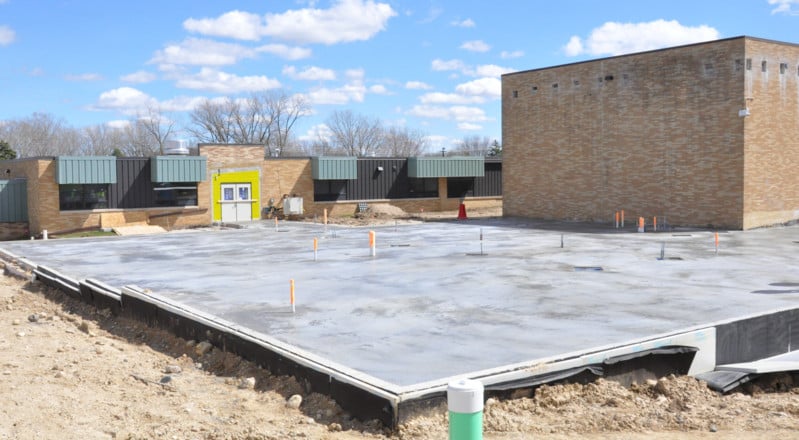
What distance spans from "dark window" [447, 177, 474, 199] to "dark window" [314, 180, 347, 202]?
307 inches

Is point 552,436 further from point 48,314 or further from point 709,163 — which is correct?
point 709,163

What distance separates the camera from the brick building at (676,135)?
103ft

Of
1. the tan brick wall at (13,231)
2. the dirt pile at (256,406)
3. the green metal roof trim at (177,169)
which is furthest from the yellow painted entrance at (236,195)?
the dirt pile at (256,406)

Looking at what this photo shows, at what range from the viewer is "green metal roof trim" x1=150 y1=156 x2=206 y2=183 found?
121ft

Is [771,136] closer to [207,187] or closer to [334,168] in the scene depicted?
[334,168]

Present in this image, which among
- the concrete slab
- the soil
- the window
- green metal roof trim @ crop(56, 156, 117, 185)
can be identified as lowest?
the soil

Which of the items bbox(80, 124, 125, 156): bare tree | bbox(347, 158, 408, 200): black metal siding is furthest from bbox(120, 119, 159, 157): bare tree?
bbox(347, 158, 408, 200): black metal siding

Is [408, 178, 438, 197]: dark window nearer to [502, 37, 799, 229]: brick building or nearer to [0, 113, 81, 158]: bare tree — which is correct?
[502, 37, 799, 229]: brick building

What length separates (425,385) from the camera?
27.0 ft

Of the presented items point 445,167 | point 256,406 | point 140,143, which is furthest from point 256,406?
point 140,143

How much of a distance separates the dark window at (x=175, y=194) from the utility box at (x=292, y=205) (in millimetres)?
4823

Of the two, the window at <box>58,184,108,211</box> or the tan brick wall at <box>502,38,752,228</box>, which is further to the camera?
the window at <box>58,184,108,211</box>

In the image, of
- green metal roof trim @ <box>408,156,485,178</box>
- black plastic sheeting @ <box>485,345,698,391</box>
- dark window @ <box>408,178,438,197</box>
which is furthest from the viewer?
dark window @ <box>408,178,438,197</box>

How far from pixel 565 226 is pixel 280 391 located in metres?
27.1
